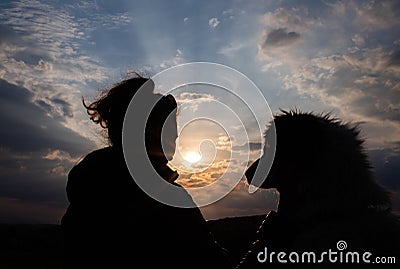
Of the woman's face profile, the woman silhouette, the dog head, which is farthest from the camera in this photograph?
the woman's face profile

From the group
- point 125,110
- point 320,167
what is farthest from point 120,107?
point 320,167

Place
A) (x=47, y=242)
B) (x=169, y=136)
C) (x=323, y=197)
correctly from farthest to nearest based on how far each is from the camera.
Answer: (x=47, y=242) → (x=169, y=136) → (x=323, y=197)

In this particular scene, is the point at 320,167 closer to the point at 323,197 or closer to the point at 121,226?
the point at 323,197

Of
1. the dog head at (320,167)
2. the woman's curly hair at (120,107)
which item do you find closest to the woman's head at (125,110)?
the woman's curly hair at (120,107)

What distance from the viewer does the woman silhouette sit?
308 centimetres

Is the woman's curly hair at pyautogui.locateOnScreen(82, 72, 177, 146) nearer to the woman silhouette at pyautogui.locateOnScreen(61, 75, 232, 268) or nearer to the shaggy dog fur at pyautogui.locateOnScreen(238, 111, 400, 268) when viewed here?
the woman silhouette at pyautogui.locateOnScreen(61, 75, 232, 268)

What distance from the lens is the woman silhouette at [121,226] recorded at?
10.1 feet

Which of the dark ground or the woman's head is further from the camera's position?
the dark ground

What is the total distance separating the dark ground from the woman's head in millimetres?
1140

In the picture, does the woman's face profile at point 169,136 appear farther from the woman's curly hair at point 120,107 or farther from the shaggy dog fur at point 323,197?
the shaggy dog fur at point 323,197

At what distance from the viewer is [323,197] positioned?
10.9 feet

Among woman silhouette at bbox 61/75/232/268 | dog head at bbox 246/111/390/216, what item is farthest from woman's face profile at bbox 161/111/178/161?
dog head at bbox 246/111/390/216

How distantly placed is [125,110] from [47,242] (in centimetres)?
1878

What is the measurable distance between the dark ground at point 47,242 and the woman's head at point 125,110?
1140 millimetres
